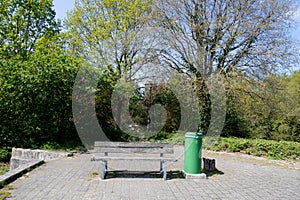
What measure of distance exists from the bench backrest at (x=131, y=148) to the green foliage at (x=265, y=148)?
4570mm

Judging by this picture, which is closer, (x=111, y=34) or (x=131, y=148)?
(x=131, y=148)

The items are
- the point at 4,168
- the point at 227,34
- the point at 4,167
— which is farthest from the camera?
the point at 227,34

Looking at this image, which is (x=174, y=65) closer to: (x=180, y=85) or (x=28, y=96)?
(x=180, y=85)

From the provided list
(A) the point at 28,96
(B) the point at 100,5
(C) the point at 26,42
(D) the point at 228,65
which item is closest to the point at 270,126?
(D) the point at 228,65

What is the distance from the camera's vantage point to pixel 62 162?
23.4 feet

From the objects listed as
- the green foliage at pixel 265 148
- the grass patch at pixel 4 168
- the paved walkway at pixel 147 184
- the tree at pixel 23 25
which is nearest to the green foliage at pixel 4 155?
the grass patch at pixel 4 168

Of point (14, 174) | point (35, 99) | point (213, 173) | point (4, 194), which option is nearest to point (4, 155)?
point (35, 99)

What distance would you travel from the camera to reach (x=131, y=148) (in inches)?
223

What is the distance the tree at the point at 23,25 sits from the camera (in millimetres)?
16406

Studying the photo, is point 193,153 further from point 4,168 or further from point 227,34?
point 227,34

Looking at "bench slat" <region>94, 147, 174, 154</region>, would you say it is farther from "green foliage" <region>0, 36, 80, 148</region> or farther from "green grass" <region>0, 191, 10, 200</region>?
"green foliage" <region>0, 36, 80, 148</region>

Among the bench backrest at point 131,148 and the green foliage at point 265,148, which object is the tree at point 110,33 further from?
the bench backrest at point 131,148

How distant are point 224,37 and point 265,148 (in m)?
5.11

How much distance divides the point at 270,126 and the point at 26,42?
14831 mm
